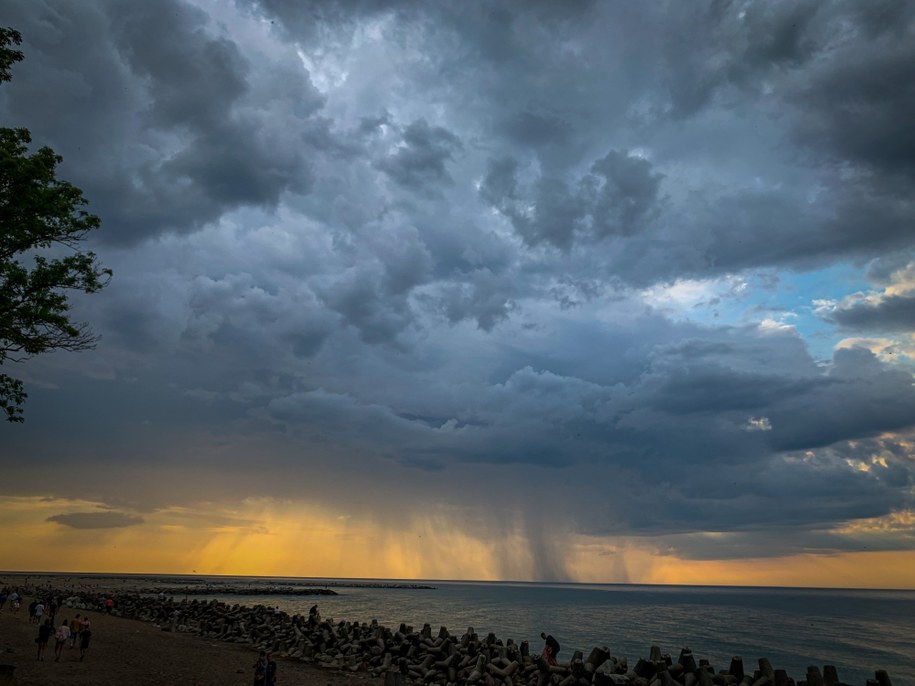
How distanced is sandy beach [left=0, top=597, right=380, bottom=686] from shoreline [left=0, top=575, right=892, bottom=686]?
1297mm

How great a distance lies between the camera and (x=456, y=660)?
27094 millimetres

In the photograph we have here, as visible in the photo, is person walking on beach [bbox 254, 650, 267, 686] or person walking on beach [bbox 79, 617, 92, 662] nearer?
person walking on beach [bbox 254, 650, 267, 686]

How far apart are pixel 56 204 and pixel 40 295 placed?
2.93m

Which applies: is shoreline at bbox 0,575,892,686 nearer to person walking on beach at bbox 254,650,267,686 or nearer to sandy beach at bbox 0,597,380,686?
sandy beach at bbox 0,597,380,686

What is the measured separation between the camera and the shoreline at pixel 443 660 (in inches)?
818

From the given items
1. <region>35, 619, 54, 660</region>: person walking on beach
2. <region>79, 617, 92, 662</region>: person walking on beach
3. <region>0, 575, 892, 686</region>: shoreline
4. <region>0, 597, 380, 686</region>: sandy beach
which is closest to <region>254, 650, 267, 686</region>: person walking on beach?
<region>0, 597, 380, 686</region>: sandy beach

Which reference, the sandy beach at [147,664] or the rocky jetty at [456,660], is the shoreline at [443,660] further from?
the sandy beach at [147,664]

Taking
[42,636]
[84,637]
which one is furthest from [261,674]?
[84,637]

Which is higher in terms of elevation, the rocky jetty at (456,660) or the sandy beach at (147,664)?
the rocky jetty at (456,660)

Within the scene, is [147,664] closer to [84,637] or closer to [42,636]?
[84,637]

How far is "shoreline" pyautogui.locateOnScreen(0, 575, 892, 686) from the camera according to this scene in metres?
20.8

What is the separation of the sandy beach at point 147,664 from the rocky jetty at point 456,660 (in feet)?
5.12

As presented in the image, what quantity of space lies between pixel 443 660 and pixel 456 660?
1047 millimetres

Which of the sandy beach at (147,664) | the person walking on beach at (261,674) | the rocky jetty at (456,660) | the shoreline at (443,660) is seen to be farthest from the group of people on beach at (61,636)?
the person walking on beach at (261,674)
